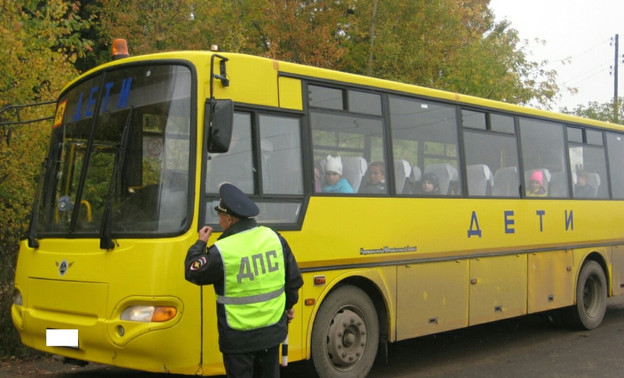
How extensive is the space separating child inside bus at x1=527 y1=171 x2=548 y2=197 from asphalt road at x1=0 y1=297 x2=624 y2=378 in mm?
2051

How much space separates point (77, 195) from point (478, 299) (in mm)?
4869

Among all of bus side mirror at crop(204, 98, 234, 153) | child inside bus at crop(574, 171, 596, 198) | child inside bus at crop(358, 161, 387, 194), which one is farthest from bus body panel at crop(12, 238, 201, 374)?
child inside bus at crop(574, 171, 596, 198)

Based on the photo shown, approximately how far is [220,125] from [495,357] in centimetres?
510

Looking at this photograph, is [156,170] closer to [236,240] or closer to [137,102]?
[137,102]

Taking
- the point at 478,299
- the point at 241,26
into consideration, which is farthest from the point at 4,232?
the point at 241,26

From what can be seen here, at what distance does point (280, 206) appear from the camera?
6.60m

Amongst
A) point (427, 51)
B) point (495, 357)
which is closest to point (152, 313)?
point (495, 357)

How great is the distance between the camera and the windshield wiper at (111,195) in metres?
5.86

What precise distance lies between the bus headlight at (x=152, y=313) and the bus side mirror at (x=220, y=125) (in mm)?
1298

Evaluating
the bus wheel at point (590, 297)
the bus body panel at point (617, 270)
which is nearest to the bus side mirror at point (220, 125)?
the bus wheel at point (590, 297)

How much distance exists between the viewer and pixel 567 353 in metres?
9.21

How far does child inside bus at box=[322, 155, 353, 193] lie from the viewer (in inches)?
279

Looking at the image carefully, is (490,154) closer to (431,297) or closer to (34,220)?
(431,297)

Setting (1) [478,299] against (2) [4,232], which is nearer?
(1) [478,299]
